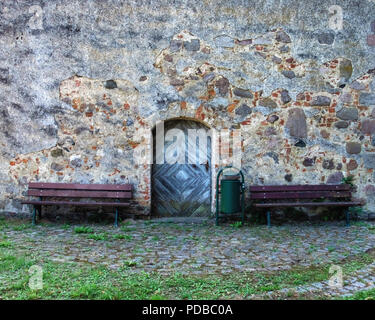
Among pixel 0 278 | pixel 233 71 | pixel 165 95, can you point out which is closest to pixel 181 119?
pixel 165 95

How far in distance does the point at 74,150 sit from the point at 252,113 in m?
3.16

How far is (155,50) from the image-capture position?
6746mm

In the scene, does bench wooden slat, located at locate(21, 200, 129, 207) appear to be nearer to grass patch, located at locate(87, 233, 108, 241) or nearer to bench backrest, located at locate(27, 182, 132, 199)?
bench backrest, located at locate(27, 182, 132, 199)

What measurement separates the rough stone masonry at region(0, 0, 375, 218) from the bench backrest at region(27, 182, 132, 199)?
0.58 ft

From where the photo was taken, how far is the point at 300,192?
672cm

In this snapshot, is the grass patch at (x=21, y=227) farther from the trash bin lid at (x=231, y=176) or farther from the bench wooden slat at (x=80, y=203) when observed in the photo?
the trash bin lid at (x=231, y=176)

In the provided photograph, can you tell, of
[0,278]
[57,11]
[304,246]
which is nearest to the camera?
[0,278]

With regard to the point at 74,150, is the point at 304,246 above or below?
below

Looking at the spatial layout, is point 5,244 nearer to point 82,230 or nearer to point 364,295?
point 82,230

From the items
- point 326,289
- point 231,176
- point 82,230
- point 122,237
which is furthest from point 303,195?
point 82,230

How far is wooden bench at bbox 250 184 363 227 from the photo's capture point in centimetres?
660

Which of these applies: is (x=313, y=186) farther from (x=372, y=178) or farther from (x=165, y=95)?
(x=165, y=95)

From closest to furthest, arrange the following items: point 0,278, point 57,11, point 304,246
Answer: point 0,278 → point 304,246 → point 57,11

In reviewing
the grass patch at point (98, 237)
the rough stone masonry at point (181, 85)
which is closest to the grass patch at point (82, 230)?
the grass patch at point (98, 237)
